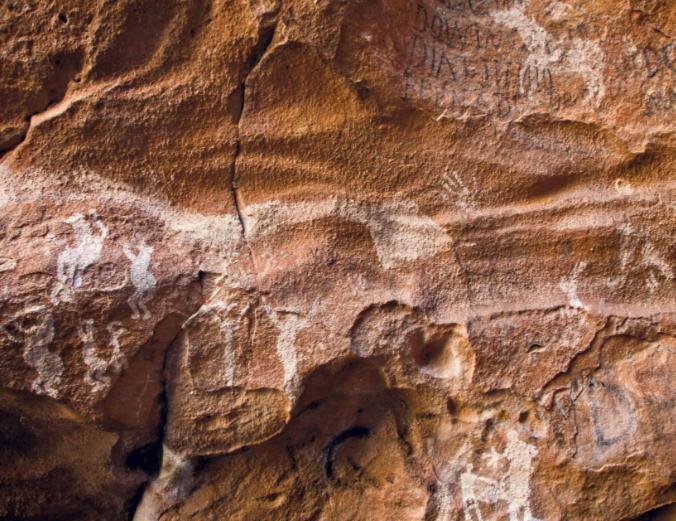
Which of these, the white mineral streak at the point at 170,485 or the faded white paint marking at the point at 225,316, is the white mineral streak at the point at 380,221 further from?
the white mineral streak at the point at 170,485

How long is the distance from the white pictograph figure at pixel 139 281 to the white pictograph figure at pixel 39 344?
0.14 m

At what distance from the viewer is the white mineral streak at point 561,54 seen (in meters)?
1.38

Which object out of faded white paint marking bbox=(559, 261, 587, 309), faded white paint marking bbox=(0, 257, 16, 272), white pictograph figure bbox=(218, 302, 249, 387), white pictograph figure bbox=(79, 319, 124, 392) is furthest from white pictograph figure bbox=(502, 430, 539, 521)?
faded white paint marking bbox=(0, 257, 16, 272)

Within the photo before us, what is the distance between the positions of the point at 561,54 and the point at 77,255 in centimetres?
99

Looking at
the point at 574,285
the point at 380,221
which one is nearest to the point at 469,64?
the point at 380,221

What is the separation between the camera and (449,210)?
4.52ft

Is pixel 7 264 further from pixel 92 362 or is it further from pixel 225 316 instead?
pixel 225 316

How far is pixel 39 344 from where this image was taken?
4.14ft

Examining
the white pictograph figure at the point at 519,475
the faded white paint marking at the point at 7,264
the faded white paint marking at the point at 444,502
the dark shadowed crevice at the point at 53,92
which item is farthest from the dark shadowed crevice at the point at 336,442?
the dark shadowed crevice at the point at 53,92

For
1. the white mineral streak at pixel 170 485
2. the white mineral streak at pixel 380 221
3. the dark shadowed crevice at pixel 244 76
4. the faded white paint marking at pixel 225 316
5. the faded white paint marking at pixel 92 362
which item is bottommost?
the white mineral streak at pixel 170 485

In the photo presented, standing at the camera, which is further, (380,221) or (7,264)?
(380,221)

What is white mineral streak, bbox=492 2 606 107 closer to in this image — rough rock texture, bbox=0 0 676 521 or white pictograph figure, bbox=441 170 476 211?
rough rock texture, bbox=0 0 676 521

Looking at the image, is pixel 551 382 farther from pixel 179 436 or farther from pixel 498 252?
pixel 179 436

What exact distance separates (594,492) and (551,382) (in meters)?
0.22
